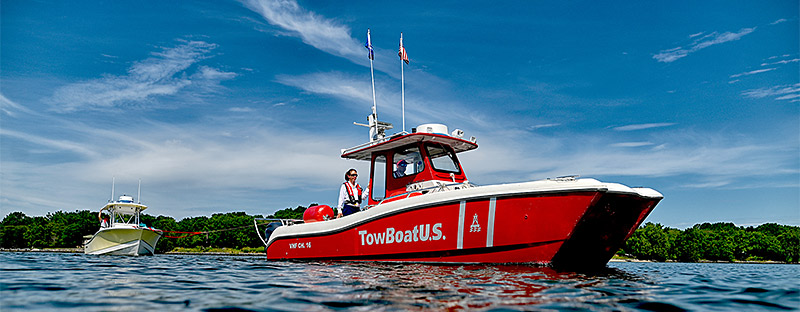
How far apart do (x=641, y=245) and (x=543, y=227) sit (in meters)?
72.3

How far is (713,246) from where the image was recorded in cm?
6944

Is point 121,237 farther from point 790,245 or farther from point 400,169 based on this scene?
point 790,245

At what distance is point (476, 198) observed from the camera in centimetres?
733

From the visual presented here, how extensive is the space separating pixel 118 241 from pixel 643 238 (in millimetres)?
67854

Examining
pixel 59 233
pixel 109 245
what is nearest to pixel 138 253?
pixel 109 245

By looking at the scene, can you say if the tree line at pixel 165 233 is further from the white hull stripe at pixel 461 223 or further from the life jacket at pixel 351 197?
the white hull stripe at pixel 461 223

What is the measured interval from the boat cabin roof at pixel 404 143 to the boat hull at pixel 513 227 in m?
1.70

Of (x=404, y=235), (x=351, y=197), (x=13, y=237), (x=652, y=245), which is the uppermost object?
(x=351, y=197)

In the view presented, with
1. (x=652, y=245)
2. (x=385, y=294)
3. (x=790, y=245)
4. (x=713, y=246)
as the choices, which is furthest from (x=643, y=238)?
(x=385, y=294)

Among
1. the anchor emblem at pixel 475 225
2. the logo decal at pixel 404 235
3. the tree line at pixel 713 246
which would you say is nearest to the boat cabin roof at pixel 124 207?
the logo decal at pixel 404 235

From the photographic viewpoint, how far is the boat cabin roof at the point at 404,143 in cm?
952

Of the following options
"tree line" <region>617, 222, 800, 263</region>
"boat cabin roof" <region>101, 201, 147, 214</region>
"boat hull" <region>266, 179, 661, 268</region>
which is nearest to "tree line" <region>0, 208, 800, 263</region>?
"tree line" <region>617, 222, 800, 263</region>

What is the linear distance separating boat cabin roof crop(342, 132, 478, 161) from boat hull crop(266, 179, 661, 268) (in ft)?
5.58

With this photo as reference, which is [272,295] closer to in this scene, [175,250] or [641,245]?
[641,245]
